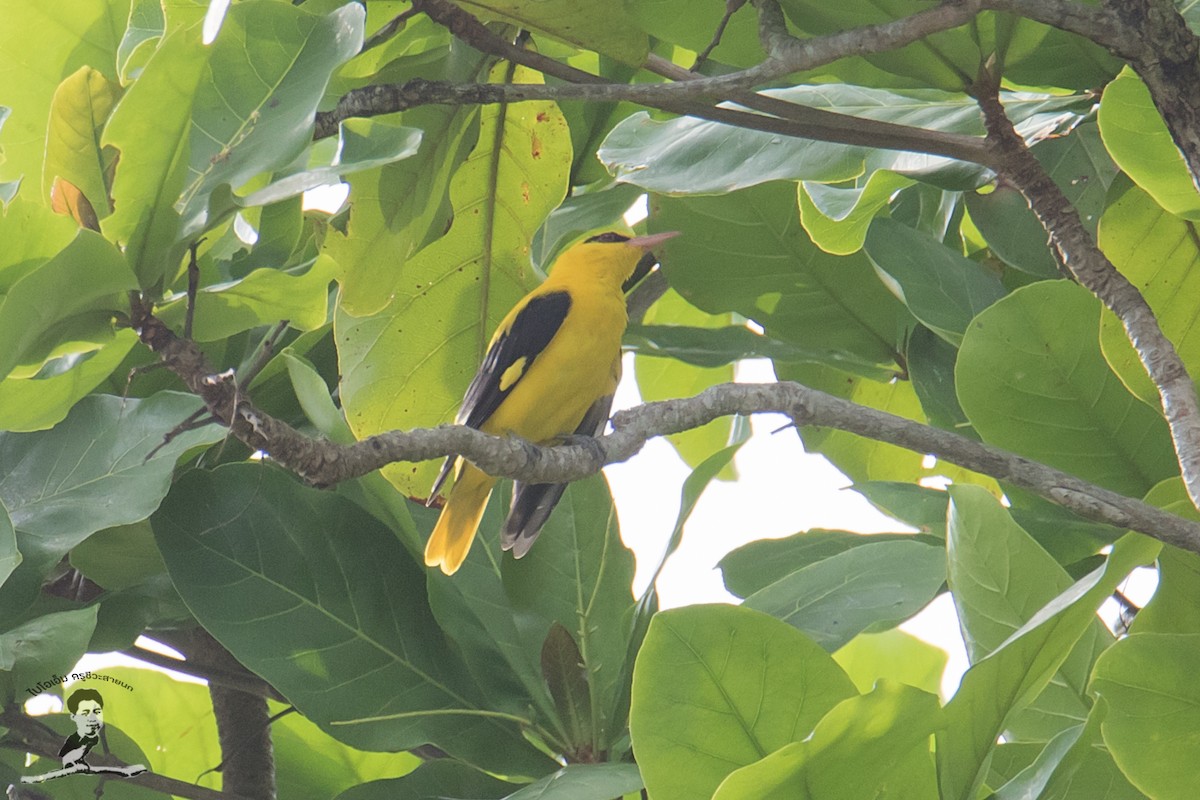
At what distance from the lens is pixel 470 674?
68.6 inches

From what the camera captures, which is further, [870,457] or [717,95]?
[870,457]

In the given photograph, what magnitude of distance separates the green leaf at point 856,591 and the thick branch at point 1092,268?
0.35m

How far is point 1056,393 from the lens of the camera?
5.33 feet

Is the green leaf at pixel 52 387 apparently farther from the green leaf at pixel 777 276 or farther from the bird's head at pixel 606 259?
the bird's head at pixel 606 259

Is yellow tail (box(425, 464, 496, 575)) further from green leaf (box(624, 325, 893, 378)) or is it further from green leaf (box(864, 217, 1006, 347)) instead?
green leaf (box(864, 217, 1006, 347))

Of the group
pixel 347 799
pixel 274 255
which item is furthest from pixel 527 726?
pixel 274 255

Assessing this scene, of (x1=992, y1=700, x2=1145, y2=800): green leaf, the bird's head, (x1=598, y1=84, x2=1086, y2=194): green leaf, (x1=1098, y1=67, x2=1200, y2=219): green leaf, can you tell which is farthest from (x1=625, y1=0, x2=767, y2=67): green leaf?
the bird's head

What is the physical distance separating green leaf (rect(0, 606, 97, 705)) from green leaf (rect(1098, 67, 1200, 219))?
4.43 feet

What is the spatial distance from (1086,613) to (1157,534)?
0.11 m

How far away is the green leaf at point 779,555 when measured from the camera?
191 cm

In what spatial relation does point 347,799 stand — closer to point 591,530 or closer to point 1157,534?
point 591,530

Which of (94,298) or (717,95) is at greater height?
(717,95)

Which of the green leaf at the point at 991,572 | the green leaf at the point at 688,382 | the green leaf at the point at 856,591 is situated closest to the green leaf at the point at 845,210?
the green leaf at the point at 856,591

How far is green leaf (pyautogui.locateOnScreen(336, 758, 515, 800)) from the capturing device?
1621mm
